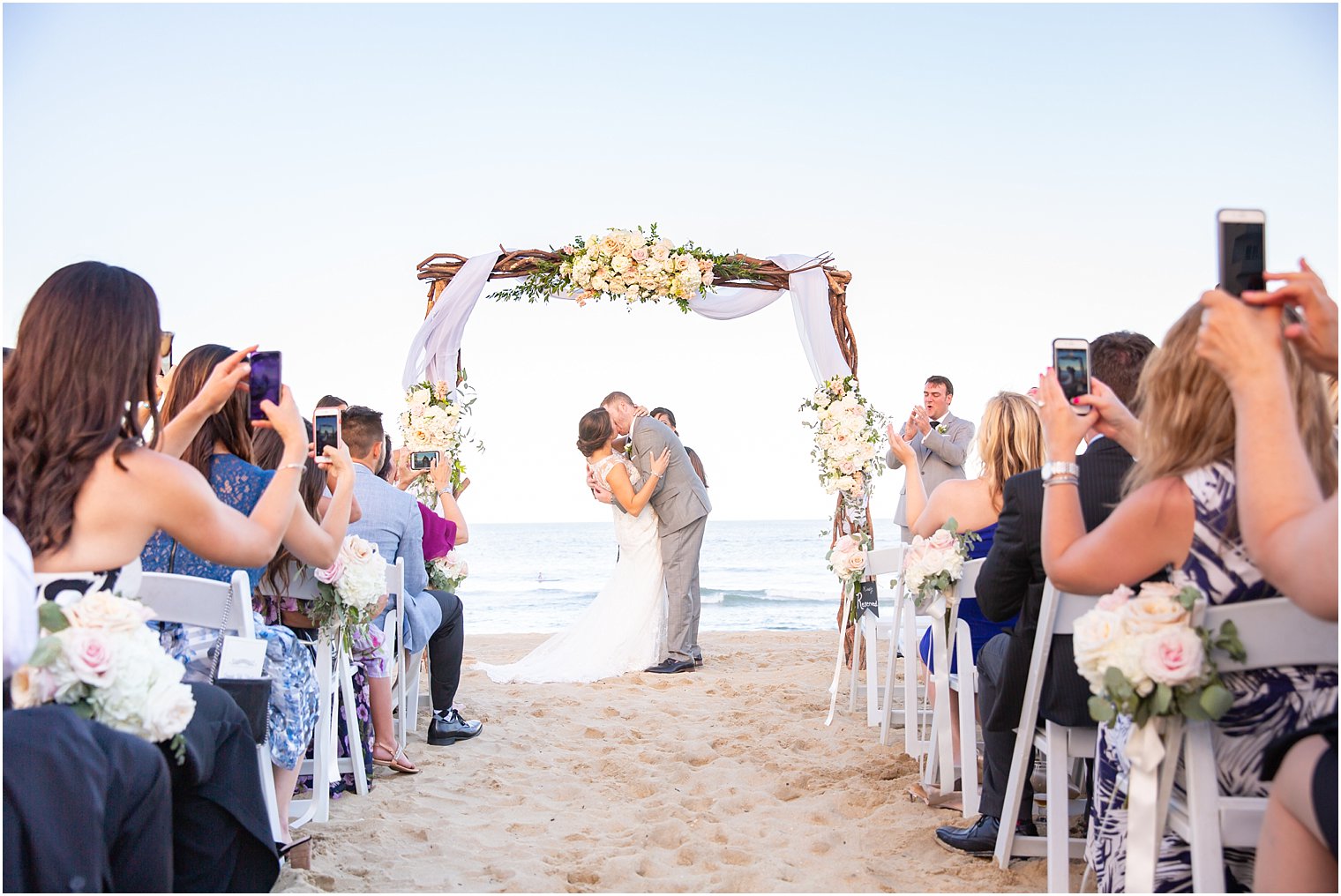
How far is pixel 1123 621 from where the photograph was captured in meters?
1.91

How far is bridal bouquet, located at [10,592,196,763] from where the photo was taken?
1.74m

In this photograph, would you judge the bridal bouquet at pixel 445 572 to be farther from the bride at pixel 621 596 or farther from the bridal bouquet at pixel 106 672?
the bridal bouquet at pixel 106 672

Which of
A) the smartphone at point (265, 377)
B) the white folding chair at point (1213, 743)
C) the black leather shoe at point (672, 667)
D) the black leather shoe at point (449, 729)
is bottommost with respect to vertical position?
the black leather shoe at point (672, 667)

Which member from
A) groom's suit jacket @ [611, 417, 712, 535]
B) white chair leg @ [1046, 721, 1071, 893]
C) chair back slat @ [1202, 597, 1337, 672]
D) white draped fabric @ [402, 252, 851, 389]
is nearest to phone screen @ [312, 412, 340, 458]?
white chair leg @ [1046, 721, 1071, 893]

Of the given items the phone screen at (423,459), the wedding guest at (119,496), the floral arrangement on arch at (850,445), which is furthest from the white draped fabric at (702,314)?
the wedding guest at (119,496)

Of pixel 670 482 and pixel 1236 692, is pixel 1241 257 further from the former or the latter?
pixel 670 482

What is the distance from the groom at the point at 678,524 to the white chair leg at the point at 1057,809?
522 cm

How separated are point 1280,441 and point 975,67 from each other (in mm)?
9468

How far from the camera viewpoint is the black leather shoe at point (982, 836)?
10.3 ft

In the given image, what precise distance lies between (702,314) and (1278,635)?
20.8 ft

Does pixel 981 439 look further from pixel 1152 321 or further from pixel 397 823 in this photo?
pixel 1152 321

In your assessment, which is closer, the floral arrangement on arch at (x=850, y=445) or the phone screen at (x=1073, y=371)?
the phone screen at (x=1073, y=371)

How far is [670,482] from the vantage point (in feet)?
26.2

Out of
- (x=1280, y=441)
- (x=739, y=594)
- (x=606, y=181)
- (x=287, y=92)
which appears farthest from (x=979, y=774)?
(x=739, y=594)
